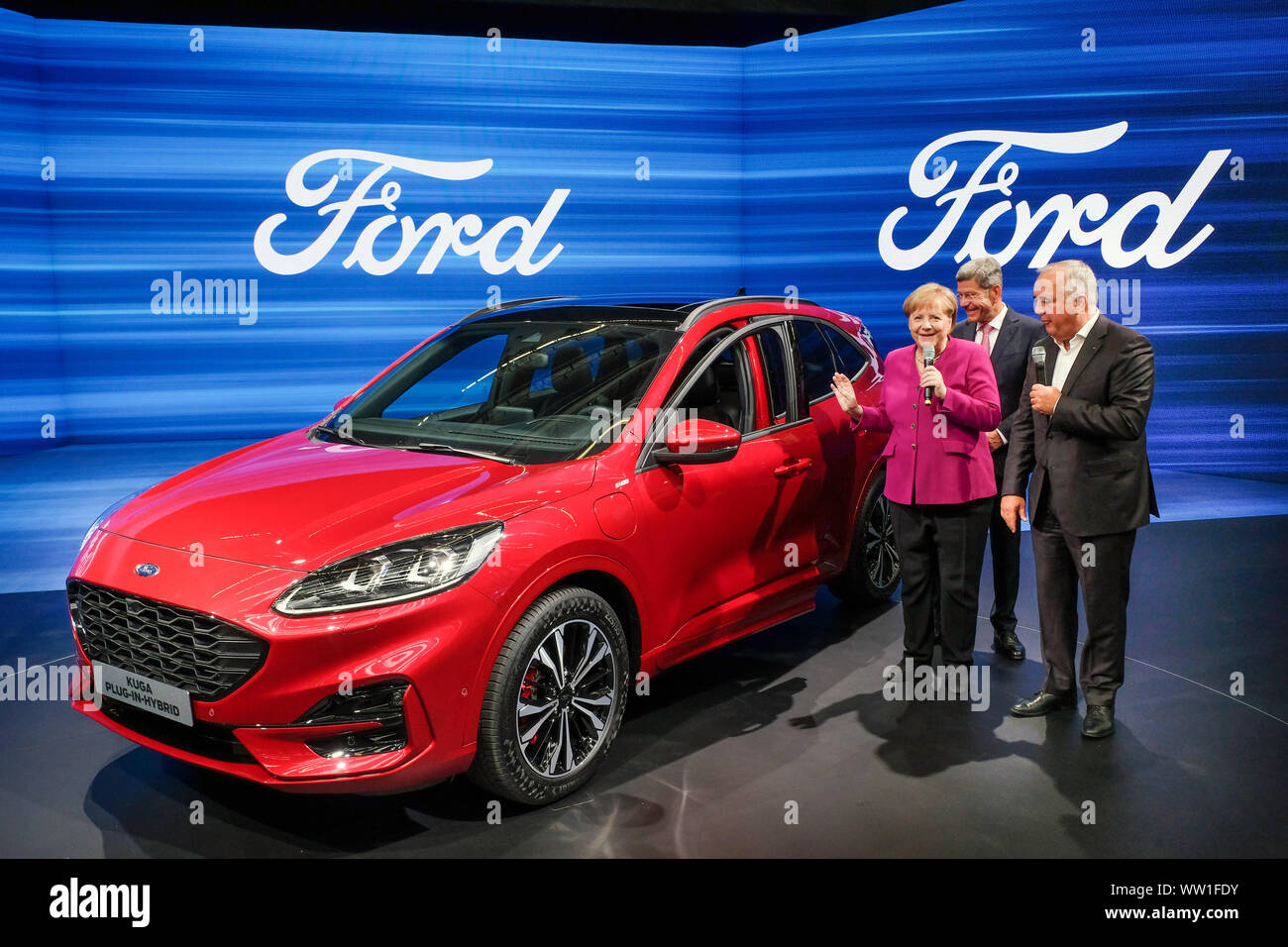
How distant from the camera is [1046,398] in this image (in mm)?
3434

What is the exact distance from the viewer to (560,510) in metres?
3.08

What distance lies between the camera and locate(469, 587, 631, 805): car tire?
9.49 feet

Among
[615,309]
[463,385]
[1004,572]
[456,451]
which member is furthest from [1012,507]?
[463,385]

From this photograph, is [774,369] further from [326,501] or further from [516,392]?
[326,501]

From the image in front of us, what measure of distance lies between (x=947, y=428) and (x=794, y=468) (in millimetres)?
604

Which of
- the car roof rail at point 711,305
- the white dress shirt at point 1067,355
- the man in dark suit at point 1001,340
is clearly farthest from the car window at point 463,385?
the white dress shirt at point 1067,355

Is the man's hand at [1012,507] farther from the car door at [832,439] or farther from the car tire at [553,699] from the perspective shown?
the car tire at [553,699]

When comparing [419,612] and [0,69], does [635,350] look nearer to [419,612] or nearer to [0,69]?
[419,612]

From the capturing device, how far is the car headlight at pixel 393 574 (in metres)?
2.67

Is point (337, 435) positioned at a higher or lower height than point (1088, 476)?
higher

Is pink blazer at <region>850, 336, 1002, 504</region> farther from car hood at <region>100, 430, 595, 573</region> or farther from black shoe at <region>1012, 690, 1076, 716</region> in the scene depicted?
car hood at <region>100, 430, 595, 573</region>
